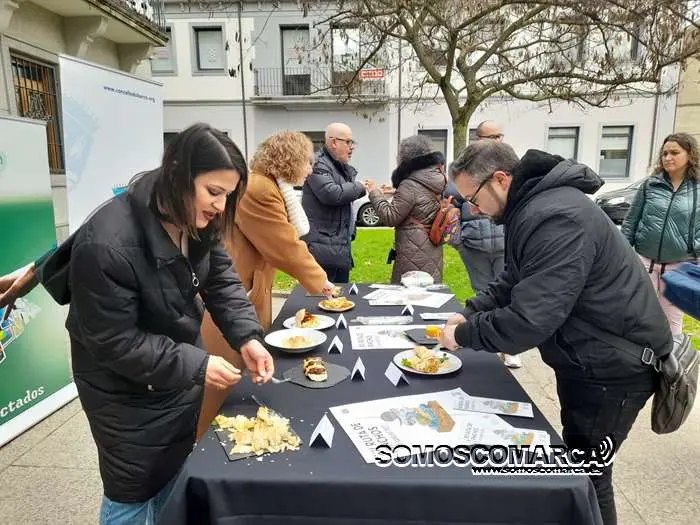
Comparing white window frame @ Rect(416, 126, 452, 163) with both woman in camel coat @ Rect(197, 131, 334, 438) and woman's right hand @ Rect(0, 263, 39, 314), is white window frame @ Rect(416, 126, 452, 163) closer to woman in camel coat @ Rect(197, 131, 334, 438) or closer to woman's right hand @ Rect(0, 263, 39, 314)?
woman in camel coat @ Rect(197, 131, 334, 438)

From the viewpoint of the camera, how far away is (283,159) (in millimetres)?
2250

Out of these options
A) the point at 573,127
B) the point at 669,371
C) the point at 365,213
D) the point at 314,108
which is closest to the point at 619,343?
the point at 669,371

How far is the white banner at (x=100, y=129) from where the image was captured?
300 cm

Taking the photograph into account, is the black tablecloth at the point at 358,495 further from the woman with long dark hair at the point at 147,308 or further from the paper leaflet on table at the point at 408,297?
the paper leaflet on table at the point at 408,297

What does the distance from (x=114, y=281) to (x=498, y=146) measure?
122cm

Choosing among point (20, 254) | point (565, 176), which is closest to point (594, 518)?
point (565, 176)

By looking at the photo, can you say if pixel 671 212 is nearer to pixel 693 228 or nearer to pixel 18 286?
pixel 693 228

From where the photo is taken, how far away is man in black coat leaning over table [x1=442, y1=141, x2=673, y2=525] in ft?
4.58

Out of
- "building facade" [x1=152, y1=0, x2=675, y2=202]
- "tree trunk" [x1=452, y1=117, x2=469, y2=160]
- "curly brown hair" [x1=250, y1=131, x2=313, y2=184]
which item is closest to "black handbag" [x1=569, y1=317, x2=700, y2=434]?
"curly brown hair" [x1=250, y1=131, x2=313, y2=184]

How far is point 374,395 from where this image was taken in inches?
60.1

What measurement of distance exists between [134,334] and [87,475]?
160 centimetres

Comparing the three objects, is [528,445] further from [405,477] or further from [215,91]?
[215,91]

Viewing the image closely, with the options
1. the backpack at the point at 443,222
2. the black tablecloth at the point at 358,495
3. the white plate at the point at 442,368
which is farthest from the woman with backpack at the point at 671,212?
the black tablecloth at the point at 358,495

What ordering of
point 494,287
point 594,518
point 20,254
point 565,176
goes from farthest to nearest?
point 20,254
point 494,287
point 565,176
point 594,518
